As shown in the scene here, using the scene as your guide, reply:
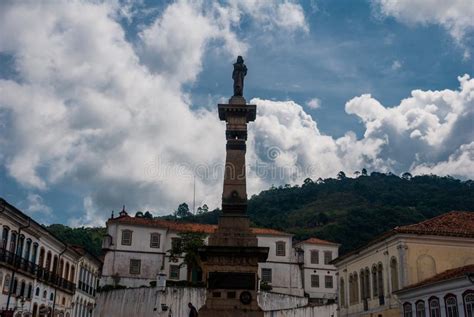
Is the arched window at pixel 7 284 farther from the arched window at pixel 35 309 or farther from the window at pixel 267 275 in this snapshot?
the window at pixel 267 275

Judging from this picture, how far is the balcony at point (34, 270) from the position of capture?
28.5 meters

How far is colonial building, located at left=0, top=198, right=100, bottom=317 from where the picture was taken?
28516mm

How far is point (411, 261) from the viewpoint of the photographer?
2842 cm

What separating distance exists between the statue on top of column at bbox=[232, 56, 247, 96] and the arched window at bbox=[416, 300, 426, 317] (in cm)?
1456

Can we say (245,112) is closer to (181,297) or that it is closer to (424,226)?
(424,226)

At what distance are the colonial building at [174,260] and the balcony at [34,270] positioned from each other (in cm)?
1065

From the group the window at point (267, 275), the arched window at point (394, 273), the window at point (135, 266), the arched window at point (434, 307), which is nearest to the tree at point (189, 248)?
the window at point (135, 266)

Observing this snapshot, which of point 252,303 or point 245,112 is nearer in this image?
point 252,303

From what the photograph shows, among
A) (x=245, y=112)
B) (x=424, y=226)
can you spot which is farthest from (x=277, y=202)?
(x=245, y=112)

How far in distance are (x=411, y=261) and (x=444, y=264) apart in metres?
1.91

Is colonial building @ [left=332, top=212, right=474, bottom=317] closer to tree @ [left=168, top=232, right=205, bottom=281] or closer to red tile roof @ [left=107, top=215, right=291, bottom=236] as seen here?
tree @ [left=168, top=232, right=205, bottom=281]

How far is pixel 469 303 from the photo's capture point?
22.5 m

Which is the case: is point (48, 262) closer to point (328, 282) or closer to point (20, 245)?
point (20, 245)

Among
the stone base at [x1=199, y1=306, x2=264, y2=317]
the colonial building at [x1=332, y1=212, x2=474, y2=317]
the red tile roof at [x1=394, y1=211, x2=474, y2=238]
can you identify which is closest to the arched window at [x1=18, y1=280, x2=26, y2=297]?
the stone base at [x1=199, y1=306, x2=264, y2=317]
